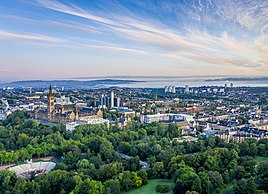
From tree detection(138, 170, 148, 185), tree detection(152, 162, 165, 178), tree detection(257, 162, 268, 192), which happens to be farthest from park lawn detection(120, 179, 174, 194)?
tree detection(257, 162, 268, 192)

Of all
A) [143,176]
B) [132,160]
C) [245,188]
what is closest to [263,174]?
[245,188]

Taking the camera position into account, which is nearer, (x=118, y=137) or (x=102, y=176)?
(x=102, y=176)

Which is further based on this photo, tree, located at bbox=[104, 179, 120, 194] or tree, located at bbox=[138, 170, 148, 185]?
tree, located at bbox=[138, 170, 148, 185]

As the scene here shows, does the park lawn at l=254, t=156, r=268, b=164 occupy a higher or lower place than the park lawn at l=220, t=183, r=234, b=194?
higher

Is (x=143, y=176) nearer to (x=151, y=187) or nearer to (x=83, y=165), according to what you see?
(x=151, y=187)

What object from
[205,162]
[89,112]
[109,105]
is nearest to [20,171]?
[205,162]

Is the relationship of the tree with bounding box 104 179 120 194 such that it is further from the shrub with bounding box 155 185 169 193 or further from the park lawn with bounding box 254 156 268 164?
the park lawn with bounding box 254 156 268 164

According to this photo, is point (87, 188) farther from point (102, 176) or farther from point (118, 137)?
point (118, 137)

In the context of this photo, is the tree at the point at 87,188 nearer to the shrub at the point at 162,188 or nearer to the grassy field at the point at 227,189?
the shrub at the point at 162,188

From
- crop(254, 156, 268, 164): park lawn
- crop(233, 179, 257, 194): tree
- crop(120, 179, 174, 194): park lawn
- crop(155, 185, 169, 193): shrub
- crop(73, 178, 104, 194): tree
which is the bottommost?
crop(120, 179, 174, 194): park lawn

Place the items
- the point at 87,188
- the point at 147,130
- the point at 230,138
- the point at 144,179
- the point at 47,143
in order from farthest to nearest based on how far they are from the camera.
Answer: the point at 147,130
the point at 230,138
the point at 47,143
the point at 144,179
the point at 87,188

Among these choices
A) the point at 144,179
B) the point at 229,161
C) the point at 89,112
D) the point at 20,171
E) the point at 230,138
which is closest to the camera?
the point at 144,179
